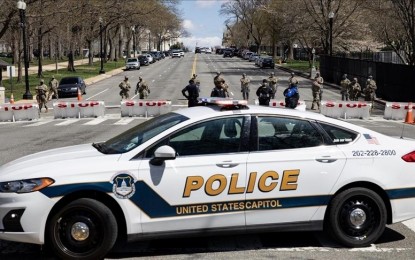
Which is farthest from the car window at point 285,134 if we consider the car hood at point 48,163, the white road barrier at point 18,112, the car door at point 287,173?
the white road barrier at point 18,112

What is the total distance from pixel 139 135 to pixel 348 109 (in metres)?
17.3

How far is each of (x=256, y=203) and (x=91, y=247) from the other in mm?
1739

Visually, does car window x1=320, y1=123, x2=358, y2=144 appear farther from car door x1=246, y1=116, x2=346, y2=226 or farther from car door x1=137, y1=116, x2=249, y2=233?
car door x1=137, y1=116, x2=249, y2=233

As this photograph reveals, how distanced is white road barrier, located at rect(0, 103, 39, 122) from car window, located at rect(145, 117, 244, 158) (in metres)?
17.5

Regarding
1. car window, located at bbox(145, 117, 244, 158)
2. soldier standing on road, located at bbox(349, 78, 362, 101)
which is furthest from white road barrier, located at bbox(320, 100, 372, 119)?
car window, located at bbox(145, 117, 244, 158)

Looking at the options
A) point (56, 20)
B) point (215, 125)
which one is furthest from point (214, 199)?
point (56, 20)

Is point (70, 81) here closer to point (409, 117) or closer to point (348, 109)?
point (348, 109)

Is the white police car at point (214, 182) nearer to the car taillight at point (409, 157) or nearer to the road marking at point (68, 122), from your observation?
the car taillight at point (409, 157)

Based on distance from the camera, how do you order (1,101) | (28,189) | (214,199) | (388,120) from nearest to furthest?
(28,189), (214,199), (388,120), (1,101)

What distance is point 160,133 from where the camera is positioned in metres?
5.62

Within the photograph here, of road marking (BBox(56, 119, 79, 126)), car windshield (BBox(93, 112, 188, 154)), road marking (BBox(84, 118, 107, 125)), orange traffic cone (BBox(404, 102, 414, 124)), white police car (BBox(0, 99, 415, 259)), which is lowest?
road marking (BBox(56, 119, 79, 126))

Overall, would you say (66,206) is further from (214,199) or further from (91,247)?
(214,199)

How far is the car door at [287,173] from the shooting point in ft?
18.4

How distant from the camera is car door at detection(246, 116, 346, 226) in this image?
560 cm
